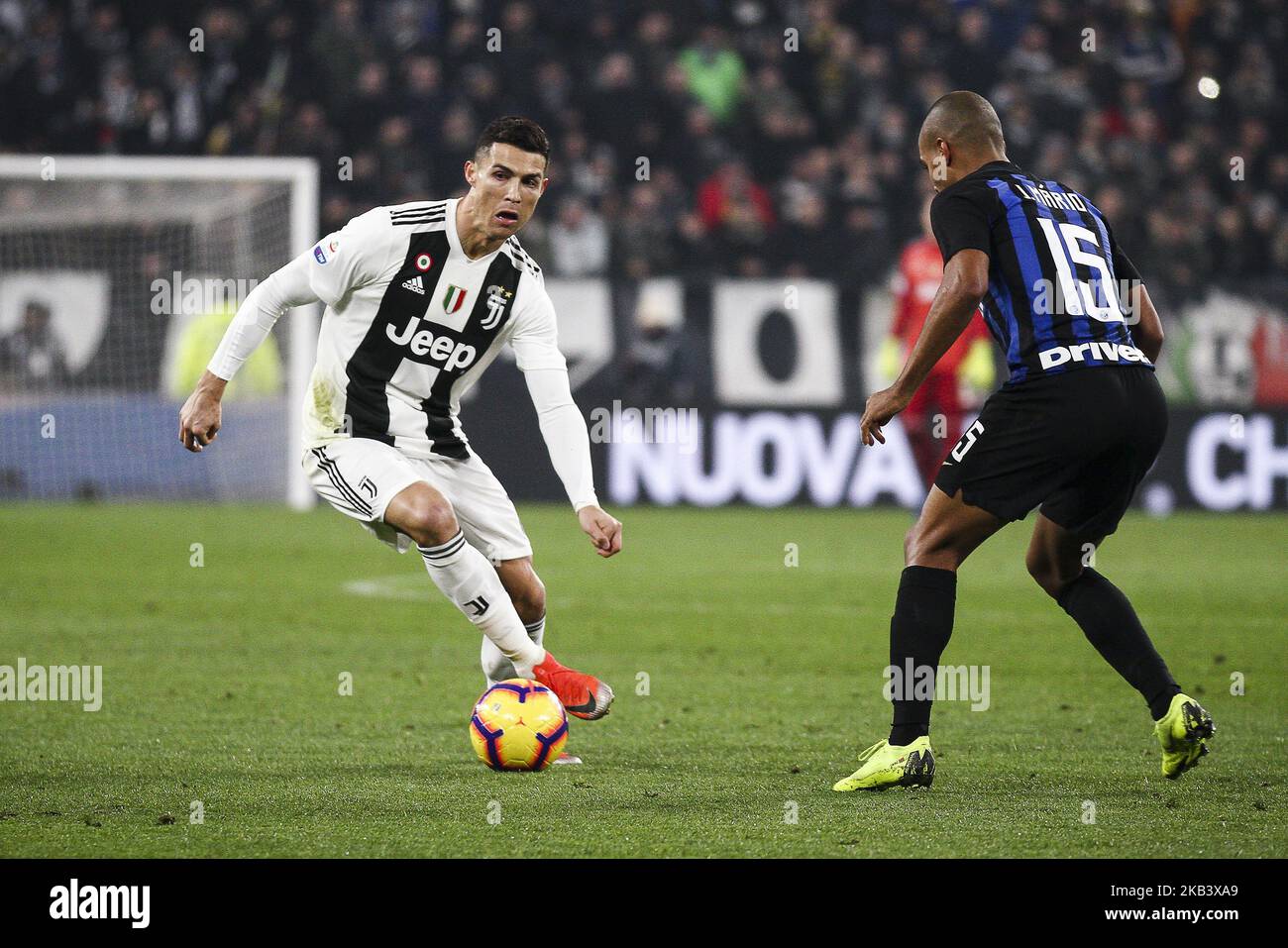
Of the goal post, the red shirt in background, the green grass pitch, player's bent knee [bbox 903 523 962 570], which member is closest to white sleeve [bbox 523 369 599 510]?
the green grass pitch

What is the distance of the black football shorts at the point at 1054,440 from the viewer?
4836 mm

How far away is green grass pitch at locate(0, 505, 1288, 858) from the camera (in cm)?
435

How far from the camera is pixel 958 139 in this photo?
16.6ft

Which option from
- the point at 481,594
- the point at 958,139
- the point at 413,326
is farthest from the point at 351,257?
the point at 958,139

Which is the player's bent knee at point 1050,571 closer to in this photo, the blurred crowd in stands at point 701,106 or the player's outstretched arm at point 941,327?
the player's outstretched arm at point 941,327

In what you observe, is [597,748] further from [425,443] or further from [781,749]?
[425,443]

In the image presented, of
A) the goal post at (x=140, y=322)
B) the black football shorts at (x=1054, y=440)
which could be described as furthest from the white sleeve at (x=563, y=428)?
the goal post at (x=140, y=322)

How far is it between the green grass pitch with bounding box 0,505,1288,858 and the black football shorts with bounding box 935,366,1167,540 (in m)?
0.83

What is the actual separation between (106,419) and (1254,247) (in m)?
11.3

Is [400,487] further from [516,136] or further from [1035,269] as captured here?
[1035,269]

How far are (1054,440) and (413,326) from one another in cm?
202

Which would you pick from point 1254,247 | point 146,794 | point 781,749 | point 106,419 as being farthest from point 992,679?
point 1254,247

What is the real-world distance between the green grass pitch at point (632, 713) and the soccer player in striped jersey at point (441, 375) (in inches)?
20.3

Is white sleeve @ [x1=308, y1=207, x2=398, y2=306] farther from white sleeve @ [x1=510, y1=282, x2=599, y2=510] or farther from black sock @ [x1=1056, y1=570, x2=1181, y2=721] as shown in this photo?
black sock @ [x1=1056, y1=570, x2=1181, y2=721]
